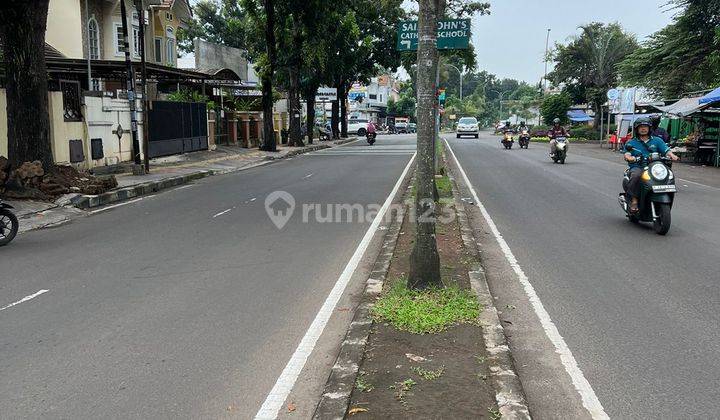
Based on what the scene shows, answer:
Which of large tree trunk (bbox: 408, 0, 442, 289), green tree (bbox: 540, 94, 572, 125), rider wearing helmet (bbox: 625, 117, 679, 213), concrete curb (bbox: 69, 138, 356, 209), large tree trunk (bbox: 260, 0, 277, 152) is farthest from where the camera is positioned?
green tree (bbox: 540, 94, 572, 125)

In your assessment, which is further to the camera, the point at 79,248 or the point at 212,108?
the point at 212,108

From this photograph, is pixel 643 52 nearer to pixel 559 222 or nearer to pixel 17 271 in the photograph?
pixel 559 222

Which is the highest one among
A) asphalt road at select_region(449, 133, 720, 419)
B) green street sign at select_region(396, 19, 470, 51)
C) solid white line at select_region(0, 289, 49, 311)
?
green street sign at select_region(396, 19, 470, 51)

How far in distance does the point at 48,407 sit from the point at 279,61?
3292cm

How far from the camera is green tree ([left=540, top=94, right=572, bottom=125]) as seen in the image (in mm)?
58991

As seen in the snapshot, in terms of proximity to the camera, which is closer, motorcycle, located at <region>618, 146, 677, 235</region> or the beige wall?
motorcycle, located at <region>618, 146, 677, 235</region>

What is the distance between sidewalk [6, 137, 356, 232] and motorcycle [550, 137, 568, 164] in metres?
12.2

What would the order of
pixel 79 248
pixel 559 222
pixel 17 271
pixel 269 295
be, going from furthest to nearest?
pixel 559 222 → pixel 79 248 → pixel 17 271 → pixel 269 295

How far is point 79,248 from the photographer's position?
9.07 m

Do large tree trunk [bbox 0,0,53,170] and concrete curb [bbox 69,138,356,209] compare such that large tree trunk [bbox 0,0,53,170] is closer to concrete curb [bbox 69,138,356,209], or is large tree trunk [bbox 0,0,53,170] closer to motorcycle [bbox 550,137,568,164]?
concrete curb [bbox 69,138,356,209]

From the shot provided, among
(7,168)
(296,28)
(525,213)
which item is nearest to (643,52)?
(296,28)

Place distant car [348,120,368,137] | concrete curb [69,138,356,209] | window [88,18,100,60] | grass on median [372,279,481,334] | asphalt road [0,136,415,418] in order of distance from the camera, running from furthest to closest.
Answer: distant car [348,120,368,137] < window [88,18,100,60] < concrete curb [69,138,356,209] < grass on median [372,279,481,334] < asphalt road [0,136,415,418]

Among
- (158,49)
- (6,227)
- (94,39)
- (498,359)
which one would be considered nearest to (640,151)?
(498,359)

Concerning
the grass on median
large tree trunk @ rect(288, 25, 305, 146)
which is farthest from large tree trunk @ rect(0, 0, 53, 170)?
large tree trunk @ rect(288, 25, 305, 146)
